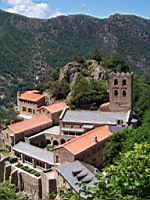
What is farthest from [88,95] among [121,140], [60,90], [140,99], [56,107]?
[121,140]

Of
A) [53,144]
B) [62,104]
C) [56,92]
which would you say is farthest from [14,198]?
[56,92]

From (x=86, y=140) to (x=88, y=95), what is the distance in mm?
14980

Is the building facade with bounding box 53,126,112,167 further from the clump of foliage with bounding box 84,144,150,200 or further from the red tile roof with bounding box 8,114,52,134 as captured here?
the clump of foliage with bounding box 84,144,150,200

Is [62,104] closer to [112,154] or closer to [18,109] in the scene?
[18,109]

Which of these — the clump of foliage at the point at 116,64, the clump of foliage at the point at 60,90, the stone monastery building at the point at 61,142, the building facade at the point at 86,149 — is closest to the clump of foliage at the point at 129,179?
the stone monastery building at the point at 61,142

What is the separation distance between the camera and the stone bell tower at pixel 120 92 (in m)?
67.4

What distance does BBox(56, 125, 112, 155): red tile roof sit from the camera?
5499 cm

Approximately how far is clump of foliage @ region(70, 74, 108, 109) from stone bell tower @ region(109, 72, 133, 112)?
404cm

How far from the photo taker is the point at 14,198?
137 ft

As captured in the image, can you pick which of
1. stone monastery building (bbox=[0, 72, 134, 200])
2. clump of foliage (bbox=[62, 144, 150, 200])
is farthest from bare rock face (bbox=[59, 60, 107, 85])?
clump of foliage (bbox=[62, 144, 150, 200])

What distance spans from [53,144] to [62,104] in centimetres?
1039

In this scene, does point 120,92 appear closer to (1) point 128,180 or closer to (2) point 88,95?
(2) point 88,95

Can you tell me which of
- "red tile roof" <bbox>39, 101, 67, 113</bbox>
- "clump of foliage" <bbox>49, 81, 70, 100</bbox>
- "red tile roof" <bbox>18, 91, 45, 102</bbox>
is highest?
"clump of foliage" <bbox>49, 81, 70, 100</bbox>

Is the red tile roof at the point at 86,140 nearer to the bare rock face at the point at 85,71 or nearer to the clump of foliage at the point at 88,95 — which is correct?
the clump of foliage at the point at 88,95
